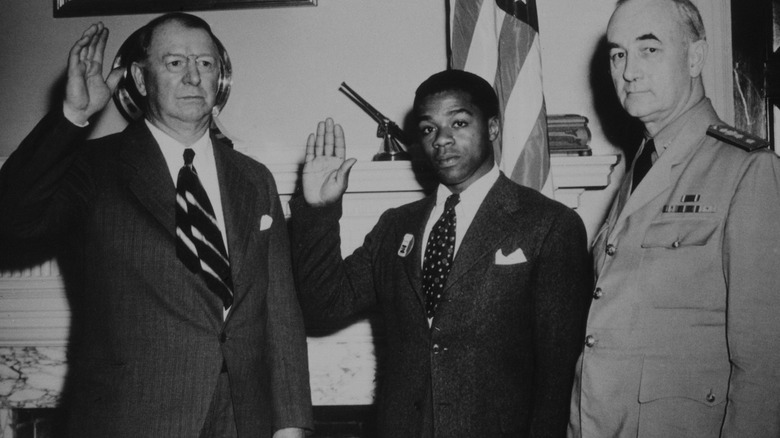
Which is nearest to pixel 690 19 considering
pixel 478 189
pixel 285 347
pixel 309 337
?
pixel 478 189

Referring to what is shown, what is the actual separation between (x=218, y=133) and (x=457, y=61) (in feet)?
3.73

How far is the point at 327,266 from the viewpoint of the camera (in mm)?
1895

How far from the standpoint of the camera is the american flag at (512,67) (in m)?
2.28

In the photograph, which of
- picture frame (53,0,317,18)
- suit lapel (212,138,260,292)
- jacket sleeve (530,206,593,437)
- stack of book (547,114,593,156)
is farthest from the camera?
picture frame (53,0,317,18)

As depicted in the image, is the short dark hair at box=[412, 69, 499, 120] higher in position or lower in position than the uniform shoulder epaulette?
higher

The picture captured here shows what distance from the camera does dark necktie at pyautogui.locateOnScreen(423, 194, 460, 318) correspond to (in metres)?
1.75

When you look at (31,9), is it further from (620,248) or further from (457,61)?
(620,248)

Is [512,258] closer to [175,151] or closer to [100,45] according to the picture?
[175,151]

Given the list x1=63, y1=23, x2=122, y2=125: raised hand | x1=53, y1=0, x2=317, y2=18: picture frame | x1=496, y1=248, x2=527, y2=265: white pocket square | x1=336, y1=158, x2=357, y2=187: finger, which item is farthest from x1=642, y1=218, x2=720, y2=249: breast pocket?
x1=53, y1=0, x2=317, y2=18: picture frame

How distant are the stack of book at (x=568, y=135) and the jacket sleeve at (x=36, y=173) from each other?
5.86 feet

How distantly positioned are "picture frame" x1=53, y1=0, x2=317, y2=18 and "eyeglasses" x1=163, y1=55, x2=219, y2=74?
1.14 meters

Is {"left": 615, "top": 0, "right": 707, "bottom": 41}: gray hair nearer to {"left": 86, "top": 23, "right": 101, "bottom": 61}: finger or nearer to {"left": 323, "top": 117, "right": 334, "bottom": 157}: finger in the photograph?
{"left": 323, "top": 117, "right": 334, "bottom": 157}: finger

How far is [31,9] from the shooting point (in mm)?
2922

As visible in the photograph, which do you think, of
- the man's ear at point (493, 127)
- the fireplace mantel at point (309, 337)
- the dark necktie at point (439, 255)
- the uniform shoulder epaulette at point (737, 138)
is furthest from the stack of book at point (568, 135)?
the uniform shoulder epaulette at point (737, 138)
